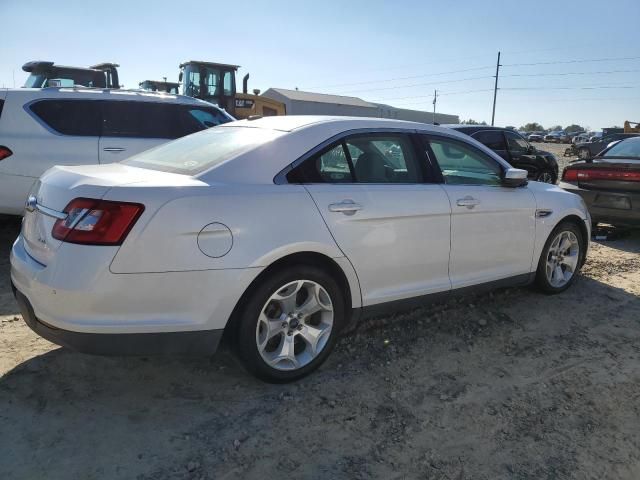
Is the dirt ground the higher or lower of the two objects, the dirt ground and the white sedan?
the lower

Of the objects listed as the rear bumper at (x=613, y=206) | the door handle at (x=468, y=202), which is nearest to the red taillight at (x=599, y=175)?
the rear bumper at (x=613, y=206)

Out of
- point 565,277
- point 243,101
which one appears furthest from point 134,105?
point 243,101

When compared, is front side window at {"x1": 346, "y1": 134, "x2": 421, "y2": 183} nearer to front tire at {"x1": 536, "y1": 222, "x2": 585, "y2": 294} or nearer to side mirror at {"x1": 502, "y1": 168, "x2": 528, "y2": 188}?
side mirror at {"x1": 502, "y1": 168, "x2": 528, "y2": 188}

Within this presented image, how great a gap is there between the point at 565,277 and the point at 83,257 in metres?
4.24

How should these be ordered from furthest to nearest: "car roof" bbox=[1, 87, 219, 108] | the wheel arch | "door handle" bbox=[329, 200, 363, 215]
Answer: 1. "car roof" bbox=[1, 87, 219, 108]
2. "door handle" bbox=[329, 200, 363, 215]
3. the wheel arch

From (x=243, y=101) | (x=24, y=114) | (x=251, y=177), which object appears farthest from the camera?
(x=243, y=101)

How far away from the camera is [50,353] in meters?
3.37

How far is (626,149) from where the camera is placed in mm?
7562

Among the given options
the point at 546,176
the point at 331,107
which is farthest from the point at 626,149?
the point at 331,107

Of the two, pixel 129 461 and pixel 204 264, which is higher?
pixel 204 264

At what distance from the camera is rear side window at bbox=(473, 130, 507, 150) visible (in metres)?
10.4

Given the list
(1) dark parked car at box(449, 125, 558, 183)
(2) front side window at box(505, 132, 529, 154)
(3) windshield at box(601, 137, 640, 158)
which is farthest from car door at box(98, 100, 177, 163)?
(2) front side window at box(505, 132, 529, 154)

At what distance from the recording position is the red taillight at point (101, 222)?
8.14 ft

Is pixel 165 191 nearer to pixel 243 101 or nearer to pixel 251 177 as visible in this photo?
pixel 251 177
